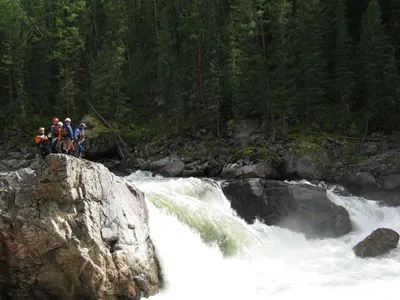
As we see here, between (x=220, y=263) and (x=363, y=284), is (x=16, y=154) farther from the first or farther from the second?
(x=363, y=284)

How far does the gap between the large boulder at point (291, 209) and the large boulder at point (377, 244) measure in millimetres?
2958

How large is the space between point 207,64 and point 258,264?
93.4 ft

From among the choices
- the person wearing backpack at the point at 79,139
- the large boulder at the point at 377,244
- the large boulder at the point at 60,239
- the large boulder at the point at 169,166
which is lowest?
the large boulder at the point at 169,166

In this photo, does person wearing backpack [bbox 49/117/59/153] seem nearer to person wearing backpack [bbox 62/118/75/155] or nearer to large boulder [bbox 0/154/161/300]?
person wearing backpack [bbox 62/118/75/155]

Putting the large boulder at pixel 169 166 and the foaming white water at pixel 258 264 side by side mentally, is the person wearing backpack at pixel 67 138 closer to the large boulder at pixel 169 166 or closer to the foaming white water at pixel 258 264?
the foaming white water at pixel 258 264

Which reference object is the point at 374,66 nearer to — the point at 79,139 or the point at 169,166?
the point at 169,166

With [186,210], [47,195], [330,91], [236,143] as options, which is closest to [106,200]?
[47,195]

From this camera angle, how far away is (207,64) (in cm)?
4728

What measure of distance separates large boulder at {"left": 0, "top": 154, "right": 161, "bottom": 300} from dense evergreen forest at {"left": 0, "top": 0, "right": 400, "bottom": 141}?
91.1ft

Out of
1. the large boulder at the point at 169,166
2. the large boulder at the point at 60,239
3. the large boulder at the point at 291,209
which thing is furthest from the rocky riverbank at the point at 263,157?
the large boulder at the point at 60,239

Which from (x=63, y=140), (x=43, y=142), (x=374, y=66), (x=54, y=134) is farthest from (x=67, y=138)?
(x=374, y=66)

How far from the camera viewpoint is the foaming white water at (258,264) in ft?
60.3

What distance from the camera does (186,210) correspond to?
22.5 meters

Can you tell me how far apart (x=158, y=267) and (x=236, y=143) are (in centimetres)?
2513
